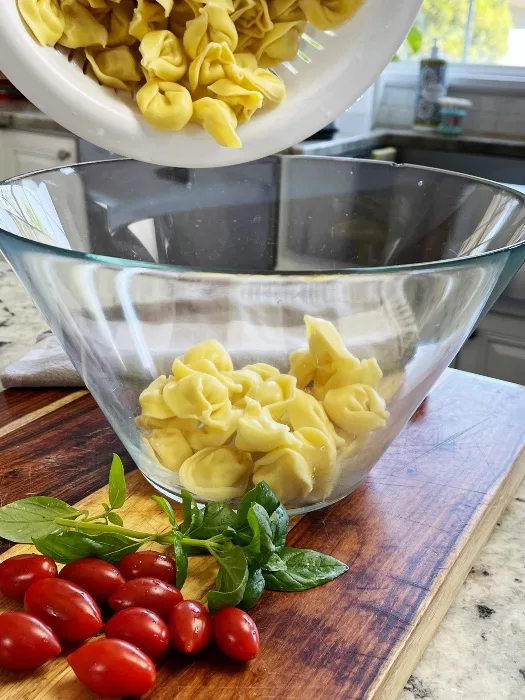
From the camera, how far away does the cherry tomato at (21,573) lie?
0.63m

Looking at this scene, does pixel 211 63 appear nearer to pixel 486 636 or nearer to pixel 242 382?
pixel 242 382

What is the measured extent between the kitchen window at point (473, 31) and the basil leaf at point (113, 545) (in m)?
2.16

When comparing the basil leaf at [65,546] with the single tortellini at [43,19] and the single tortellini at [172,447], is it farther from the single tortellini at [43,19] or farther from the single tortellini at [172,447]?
the single tortellini at [43,19]

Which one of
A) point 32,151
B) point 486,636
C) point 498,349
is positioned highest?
point 486,636

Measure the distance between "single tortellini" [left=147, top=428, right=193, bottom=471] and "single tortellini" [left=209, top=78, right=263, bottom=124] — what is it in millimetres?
340

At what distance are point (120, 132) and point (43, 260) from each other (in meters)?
0.22

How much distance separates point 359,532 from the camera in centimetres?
75

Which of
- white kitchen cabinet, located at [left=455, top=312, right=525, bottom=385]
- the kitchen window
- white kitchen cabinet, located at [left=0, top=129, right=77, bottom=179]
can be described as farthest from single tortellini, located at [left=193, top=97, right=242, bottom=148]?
the kitchen window

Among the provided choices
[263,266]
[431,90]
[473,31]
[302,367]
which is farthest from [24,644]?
[473,31]

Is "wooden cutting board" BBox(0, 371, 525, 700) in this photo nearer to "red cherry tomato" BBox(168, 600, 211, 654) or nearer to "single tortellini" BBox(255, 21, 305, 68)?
"red cherry tomato" BBox(168, 600, 211, 654)

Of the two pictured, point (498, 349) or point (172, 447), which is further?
point (498, 349)

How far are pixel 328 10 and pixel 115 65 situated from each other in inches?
9.3

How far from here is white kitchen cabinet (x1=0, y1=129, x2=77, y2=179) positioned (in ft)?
7.95

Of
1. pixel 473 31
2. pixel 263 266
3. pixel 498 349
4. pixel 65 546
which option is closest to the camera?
pixel 65 546
